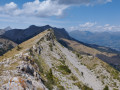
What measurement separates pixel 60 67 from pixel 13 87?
118 feet

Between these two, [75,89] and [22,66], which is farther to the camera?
[75,89]

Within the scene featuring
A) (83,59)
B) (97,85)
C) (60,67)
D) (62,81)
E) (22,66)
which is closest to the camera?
(22,66)

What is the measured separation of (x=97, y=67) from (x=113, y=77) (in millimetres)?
13098

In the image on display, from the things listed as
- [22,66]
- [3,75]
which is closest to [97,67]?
[22,66]

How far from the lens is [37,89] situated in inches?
998

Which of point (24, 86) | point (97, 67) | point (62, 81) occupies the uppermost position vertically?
point (24, 86)

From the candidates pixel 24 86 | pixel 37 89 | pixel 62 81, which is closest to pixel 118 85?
pixel 62 81

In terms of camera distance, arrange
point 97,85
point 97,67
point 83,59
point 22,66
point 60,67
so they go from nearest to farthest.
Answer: point 22,66 < point 60,67 < point 97,85 < point 97,67 < point 83,59

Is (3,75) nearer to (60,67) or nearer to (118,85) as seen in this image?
(60,67)

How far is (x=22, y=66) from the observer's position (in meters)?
30.4

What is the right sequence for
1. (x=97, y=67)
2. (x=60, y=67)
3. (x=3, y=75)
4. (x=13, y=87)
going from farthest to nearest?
(x=97, y=67)
(x=60, y=67)
(x=3, y=75)
(x=13, y=87)

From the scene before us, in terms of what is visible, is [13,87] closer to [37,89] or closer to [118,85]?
[37,89]

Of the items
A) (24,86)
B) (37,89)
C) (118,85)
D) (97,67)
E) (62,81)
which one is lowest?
(118,85)

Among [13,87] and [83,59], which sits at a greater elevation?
[13,87]
